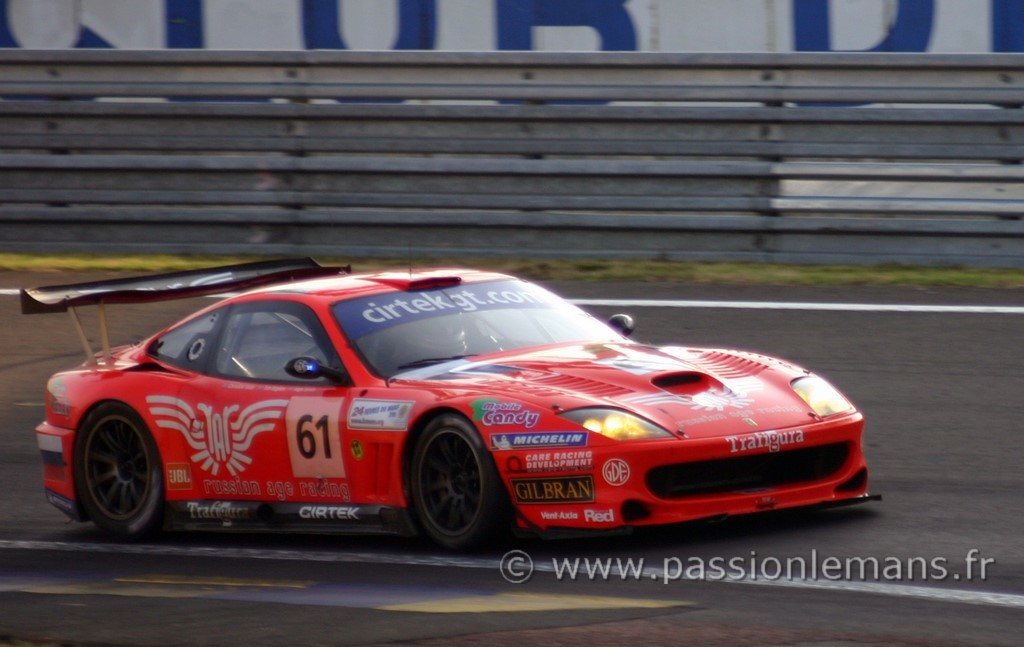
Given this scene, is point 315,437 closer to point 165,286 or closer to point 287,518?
point 287,518

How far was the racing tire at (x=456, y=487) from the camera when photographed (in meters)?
6.37

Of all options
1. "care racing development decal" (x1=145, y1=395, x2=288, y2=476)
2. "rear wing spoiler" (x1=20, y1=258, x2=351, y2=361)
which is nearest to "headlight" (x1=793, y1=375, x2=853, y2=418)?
"care racing development decal" (x1=145, y1=395, x2=288, y2=476)

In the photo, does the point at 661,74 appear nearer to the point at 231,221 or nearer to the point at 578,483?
the point at 231,221

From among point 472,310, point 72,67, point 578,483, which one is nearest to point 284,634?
point 578,483

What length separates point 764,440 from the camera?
21.3 feet

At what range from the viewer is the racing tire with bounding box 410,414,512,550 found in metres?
6.37

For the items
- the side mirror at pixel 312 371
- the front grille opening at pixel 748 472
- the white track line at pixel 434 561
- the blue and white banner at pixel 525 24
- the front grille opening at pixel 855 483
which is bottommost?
the white track line at pixel 434 561

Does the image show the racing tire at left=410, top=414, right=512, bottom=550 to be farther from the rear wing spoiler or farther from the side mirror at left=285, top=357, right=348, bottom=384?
the rear wing spoiler

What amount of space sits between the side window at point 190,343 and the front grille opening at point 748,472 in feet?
8.24

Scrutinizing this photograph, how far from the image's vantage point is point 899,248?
1273cm

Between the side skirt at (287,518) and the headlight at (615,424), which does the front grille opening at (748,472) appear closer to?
the headlight at (615,424)

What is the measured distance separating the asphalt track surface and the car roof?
3.63 feet

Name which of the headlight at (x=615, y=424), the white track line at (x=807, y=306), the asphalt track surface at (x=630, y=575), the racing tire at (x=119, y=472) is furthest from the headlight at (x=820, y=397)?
the white track line at (x=807, y=306)

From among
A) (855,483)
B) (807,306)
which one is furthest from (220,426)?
(807,306)
